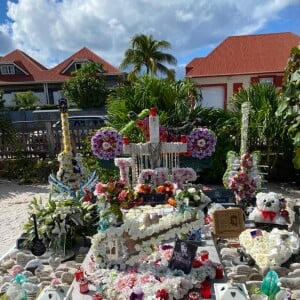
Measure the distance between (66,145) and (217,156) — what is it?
3625mm

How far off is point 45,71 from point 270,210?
91.4 feet

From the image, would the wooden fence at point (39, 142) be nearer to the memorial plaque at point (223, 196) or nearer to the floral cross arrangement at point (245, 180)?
the memorial plaque at point (223, 196)

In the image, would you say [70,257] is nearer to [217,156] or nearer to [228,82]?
[217,156]

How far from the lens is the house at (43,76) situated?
28438 millimetres

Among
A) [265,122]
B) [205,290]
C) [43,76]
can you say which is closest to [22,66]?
[43,76]

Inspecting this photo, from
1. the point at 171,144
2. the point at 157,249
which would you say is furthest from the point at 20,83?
the point at 157,249

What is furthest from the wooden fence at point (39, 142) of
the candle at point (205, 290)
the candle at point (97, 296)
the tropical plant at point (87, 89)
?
the tropical plant at point (87, 89)

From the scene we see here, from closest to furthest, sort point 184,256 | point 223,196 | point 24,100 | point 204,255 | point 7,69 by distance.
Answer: point 184,256
point 204,255
point 223,196
point 24,100
point 7,69

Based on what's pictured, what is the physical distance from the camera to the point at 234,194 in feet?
18.4

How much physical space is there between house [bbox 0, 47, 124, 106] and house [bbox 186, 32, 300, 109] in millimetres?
10144

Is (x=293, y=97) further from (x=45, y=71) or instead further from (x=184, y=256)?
(x=45, y=71)

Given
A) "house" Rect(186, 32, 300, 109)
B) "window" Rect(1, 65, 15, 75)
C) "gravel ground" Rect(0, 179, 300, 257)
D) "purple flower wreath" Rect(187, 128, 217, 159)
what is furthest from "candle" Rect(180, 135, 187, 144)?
"window" Rect(1, 65, 15, 75)

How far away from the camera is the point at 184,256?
332cm

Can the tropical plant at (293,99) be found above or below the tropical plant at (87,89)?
below
